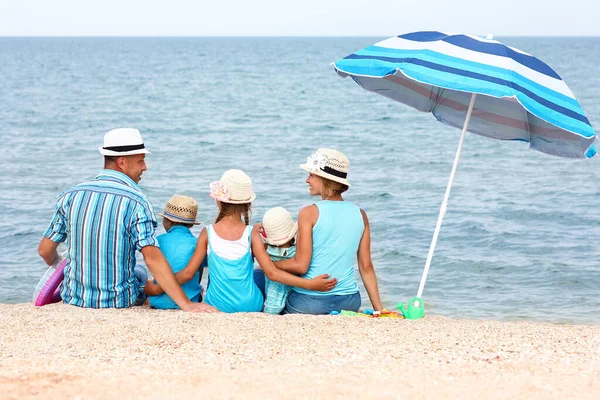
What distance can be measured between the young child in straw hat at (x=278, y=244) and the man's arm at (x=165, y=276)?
0.44 m

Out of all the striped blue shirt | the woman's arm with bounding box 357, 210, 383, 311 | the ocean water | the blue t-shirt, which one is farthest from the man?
the ocean water

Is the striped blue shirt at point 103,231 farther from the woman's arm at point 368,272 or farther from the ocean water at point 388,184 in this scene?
the ocean water at point 388,184

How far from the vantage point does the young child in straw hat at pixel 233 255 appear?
16.9 ft

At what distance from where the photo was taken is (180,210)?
543 centimetres

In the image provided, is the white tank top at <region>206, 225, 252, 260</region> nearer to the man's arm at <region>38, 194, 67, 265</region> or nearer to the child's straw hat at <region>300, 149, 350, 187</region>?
the child's straw hat at <region>300, 149, 350, 187</region>

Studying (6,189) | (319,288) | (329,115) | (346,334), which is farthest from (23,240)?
(329,115)

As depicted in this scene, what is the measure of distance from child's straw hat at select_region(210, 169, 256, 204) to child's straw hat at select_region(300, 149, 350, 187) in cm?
43

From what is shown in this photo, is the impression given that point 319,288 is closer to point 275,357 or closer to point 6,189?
point 275,357

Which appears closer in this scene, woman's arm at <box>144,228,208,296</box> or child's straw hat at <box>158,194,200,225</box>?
woman's arm at <box>144,228,208,296</box>

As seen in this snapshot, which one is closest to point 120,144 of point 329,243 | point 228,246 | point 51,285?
point 228,246

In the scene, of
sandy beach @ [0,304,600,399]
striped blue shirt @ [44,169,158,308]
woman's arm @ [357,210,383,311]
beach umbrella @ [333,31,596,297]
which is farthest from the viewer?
woman's arm @ [357,210,383,311]

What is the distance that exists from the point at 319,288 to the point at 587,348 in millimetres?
1728

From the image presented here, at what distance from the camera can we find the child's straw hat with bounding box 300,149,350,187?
517 cm

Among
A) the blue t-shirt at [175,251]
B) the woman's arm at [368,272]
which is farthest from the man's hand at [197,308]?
the woman's arm at [368,272]
